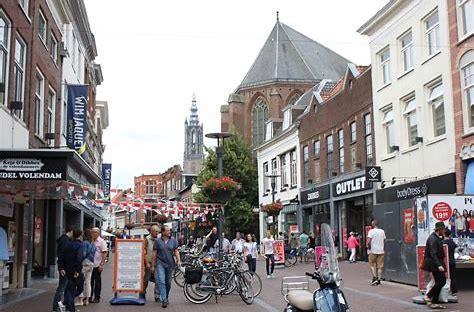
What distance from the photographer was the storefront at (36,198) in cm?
1237

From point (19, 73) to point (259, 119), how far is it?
45226 millimetres

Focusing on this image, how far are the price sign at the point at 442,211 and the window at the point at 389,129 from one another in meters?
10.8

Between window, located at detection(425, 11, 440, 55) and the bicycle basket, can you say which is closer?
the bicycle basket

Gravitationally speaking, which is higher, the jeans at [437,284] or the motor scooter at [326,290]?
the motor scooter at [326,290]

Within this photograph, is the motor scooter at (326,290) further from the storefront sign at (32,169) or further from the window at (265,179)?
the window at (265,179)

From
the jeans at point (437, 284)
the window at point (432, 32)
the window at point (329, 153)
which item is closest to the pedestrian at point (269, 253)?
the jeans at point (437, 284)

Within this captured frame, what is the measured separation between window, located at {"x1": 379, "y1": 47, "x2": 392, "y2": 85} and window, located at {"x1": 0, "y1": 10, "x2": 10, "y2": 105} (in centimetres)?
1661

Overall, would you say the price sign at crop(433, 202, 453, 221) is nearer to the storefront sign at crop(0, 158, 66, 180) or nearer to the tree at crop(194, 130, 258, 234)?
the storefront sign at crop(0, 158, 66, 180)

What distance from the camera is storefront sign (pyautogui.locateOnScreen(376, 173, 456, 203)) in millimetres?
20969

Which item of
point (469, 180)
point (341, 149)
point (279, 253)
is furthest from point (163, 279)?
point (341, 149)

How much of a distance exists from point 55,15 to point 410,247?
1643 centimetres

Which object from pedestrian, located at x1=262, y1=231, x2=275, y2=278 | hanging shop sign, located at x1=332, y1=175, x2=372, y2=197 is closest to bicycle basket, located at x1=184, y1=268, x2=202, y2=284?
pedestrian, located at x1=262, y1=231, x2=275, y2=278

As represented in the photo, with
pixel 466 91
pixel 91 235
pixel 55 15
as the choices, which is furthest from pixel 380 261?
pixel 55 15

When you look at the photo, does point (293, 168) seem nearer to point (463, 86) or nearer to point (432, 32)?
point (432, 32)
